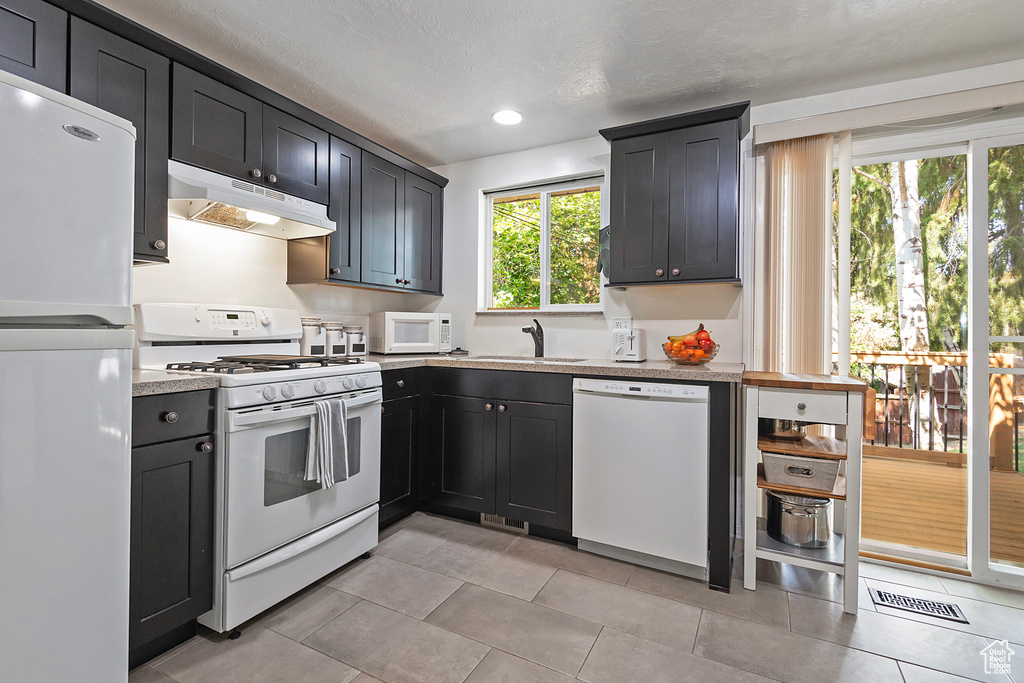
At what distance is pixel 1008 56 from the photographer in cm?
212

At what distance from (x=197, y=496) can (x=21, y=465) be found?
0.71 metres

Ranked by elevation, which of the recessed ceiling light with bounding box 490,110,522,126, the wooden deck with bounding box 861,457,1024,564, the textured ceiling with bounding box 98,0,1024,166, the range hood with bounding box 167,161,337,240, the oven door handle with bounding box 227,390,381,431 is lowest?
the wooden deck with bounding box 861,457,1024,564

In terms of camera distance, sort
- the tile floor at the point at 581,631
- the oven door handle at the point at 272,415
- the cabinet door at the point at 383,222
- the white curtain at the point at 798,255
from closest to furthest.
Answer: the tile floor at the point at 581,631
the oven door handle at the point at 272,415
the white curtain at the point at 798,255
the cabinet door at the point at 383,222

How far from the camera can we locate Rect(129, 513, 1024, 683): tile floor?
1566 millimetres

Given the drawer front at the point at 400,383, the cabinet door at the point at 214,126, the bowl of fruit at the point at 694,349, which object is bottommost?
the drawer front at the point at 400,383

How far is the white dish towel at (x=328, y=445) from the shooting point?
1949 mm

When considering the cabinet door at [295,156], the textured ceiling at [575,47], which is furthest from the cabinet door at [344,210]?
the textured ceiling at [575,47]

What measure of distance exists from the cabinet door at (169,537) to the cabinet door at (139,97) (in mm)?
812

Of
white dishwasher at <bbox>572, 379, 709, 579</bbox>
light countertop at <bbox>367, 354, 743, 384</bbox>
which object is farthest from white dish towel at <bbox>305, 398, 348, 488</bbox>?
white dishwasher at <bbox>572, 379, 709, 579</bbox>

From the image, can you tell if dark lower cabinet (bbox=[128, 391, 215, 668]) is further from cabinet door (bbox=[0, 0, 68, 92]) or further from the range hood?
cabinet door (bbox=[0, 0, 68, 92])

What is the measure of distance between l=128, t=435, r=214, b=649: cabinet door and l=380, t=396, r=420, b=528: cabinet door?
36.7 inches

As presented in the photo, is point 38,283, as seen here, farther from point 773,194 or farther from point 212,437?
point 773,194

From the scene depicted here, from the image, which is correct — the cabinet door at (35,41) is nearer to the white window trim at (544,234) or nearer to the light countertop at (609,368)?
the light countertop at (609,368)

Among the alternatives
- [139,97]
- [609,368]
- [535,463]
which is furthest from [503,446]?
[139,97]
